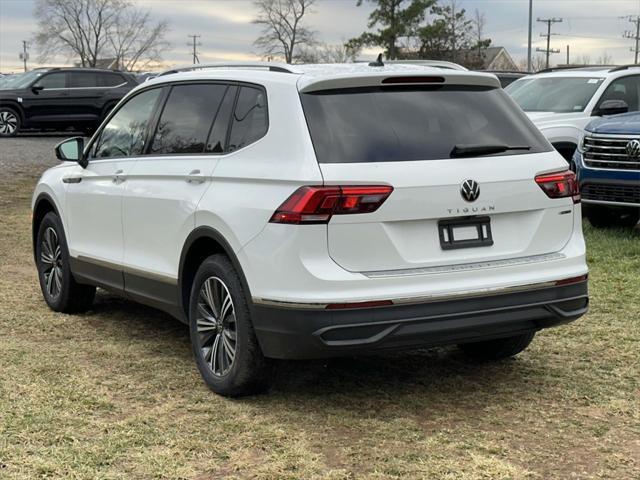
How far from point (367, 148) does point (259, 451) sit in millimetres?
1499

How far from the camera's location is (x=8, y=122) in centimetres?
2248

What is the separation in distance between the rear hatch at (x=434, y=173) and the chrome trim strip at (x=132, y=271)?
142 centimetres

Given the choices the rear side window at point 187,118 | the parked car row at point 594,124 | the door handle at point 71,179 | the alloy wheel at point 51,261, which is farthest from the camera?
the parked car row at point 594,124

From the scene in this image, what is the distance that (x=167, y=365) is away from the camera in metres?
5.43

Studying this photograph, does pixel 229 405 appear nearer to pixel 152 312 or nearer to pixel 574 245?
pixel 574 245

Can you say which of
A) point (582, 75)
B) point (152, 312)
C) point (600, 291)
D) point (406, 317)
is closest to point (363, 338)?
point (406, 317)

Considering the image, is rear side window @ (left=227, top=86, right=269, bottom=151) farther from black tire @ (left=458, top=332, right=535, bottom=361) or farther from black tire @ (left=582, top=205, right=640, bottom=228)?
black tire @ (left=582, top=205, right=640, bottom=228)

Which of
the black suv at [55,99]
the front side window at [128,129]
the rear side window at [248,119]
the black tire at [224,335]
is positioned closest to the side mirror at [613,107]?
the front side window at [128,129]

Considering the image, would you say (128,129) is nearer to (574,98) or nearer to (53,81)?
(574,98)

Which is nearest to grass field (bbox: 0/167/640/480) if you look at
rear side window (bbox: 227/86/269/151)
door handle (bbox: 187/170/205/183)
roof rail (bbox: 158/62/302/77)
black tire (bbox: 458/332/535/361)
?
black tire (bbox: 458/332/535/361)

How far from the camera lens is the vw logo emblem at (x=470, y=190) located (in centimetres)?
432

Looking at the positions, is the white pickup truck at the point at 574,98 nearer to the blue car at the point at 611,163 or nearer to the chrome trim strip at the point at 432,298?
the blue car at the point at 611,163

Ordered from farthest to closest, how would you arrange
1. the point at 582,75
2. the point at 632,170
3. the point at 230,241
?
the point at 582,75
the point at 632,170
the point at 230,241

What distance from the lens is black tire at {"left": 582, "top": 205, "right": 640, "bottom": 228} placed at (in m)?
10.6
